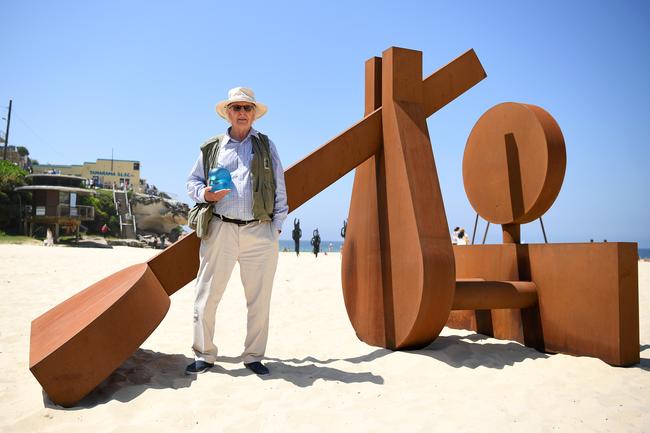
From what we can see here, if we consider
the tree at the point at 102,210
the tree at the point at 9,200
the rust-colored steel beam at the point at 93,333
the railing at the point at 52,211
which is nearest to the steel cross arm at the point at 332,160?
the rust-colored steel beam at the point at 93,333

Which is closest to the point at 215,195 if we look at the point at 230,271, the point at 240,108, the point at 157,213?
the point at 230,271

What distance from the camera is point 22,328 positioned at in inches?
188

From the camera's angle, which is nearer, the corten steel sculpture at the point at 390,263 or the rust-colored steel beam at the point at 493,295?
the corten steel sculpture at the point at 390,263

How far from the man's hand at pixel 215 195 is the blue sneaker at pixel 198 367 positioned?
1106mm

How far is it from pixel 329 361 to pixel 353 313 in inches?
33.4

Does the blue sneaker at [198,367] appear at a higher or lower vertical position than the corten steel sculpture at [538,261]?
lower

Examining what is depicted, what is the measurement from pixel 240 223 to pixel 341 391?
4.28 feet

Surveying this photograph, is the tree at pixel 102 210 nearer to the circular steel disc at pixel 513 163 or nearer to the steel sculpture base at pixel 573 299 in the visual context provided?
the circular steel disc at pixel 513 163

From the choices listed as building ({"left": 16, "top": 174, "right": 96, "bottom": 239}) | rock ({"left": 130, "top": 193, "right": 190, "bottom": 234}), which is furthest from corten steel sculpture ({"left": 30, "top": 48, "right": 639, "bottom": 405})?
rock ({"left": 130, "top": 193, "right": 190, "bottom": 234})

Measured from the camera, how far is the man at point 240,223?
350cm

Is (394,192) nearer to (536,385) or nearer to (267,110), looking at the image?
(267,110)

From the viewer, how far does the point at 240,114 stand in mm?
3648

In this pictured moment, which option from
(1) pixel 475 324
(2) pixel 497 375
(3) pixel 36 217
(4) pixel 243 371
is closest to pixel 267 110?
(4) pixel 243 371

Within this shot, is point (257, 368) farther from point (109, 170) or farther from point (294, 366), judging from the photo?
point (109, 170)
